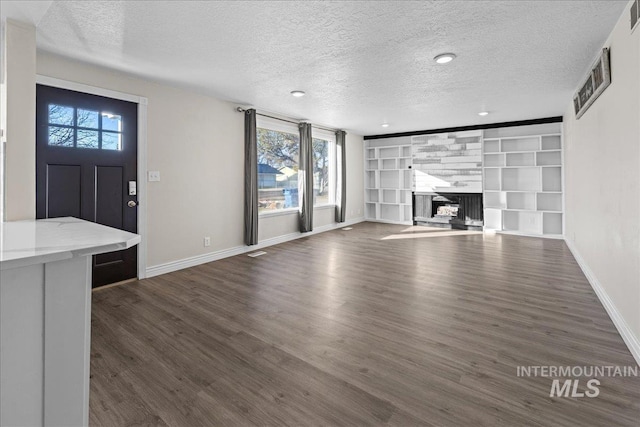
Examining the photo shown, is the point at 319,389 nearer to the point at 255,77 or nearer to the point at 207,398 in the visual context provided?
the point at 207,398

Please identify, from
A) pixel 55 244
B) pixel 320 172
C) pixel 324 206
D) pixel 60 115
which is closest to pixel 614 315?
pixel 55 244

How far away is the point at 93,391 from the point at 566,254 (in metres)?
5.97

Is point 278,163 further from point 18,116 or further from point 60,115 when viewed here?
point 18,116

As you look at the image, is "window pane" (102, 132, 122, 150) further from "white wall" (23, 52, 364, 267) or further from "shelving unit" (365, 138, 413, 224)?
"shelving unit" (365, 138, 413, 224)

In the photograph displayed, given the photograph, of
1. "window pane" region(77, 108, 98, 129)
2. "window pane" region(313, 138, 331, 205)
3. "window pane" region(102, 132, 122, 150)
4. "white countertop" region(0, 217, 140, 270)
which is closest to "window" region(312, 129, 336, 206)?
"window pane" region(313, 138, 331, 205)

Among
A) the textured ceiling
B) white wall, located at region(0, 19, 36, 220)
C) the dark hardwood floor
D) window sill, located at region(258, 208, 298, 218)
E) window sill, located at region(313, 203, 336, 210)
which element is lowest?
the dark hardwood floor

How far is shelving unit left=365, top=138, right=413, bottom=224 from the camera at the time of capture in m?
8.27

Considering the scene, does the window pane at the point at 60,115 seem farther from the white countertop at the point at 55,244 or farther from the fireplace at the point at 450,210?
the fireplace at the point at 450,210

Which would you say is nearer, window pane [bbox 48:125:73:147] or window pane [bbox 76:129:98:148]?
window pane [bbox 48:125:73:147]

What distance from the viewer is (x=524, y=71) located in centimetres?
355

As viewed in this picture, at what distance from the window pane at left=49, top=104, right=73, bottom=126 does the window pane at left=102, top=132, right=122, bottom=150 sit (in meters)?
0.33

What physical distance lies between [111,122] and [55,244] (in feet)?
9.90

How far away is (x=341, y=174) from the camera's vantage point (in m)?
7.59

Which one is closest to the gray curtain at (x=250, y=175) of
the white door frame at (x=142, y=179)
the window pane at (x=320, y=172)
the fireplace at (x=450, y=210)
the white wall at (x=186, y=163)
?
the white wall at (x=186, y=163)
